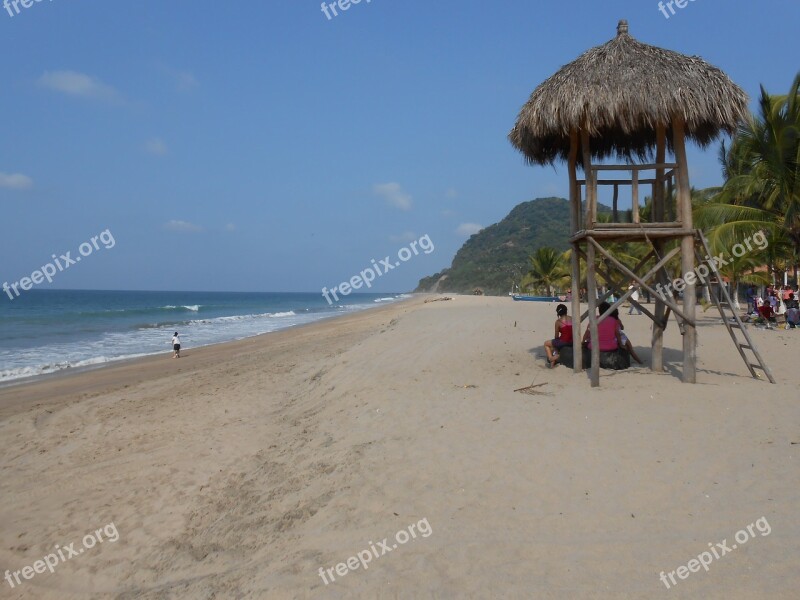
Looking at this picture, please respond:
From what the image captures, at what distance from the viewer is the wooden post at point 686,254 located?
784 centimetres

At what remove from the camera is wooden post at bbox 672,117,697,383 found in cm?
784

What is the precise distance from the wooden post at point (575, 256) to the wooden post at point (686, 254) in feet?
4.57

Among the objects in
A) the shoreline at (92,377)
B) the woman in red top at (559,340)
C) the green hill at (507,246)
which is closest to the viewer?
the woman in red top at (559,340)

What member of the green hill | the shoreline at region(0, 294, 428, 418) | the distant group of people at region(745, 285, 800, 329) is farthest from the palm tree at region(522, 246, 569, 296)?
the green hill

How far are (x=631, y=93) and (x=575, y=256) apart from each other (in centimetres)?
246

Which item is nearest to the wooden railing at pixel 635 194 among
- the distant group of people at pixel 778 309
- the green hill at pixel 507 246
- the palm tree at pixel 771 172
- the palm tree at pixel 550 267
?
the palm tree at pixel 771 172

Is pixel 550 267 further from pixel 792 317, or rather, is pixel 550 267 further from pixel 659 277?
pixel 659 277

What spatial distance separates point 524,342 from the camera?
12.8 meters

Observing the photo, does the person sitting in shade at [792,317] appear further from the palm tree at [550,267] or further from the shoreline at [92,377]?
the palm tree at [550,267]

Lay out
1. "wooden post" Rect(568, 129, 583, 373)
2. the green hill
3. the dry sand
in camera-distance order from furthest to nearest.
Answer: the green hill
"wooden post" Rect(568, 129, 583, 373)
the dry sand

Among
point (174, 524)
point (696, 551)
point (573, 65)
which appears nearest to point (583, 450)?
point (696, 551)

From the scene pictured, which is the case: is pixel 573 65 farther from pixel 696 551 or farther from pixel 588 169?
pixel 696 551

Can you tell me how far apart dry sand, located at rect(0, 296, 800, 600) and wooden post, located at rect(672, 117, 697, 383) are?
0.39 m

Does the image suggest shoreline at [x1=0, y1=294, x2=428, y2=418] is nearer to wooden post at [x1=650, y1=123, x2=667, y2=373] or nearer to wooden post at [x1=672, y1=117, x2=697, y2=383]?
wooden post at [x1=650, y1=123, x2=667, y2=373]
